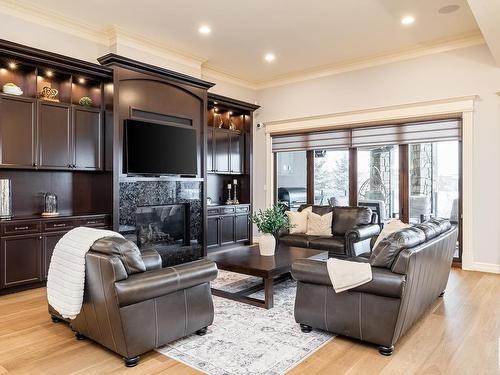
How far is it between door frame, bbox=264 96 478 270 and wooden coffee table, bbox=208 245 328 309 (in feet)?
8.28

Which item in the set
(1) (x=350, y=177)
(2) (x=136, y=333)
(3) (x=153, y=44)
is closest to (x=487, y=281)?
(1) (x=350, y=177)

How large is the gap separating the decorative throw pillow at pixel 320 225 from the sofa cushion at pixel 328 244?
247 millimetres

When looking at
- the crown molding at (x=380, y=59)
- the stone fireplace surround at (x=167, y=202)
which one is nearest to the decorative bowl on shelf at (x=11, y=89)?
the stone fireplace surround at (x=167, y=202)

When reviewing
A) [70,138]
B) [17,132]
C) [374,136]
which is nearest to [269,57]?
[374,136]

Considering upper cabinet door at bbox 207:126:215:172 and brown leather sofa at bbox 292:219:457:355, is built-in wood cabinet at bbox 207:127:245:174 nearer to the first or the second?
upper cabinet door at bbox 207:126:215:172

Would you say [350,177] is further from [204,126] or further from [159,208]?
[159,208]

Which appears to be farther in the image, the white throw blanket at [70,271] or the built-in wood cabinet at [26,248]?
the built-in wood cabinet at [26,248]

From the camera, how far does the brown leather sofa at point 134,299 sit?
8.38 feet

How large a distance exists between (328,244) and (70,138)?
12.8 ft

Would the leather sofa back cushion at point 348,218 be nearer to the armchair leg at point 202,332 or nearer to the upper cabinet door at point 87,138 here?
the armchair leg at point 202,332

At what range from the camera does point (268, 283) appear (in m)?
3.82

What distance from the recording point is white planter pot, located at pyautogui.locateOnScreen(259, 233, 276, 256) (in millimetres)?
4516

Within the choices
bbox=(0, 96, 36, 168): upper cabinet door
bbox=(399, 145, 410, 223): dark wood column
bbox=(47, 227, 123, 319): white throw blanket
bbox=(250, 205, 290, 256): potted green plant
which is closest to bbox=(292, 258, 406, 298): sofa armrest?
bbox=(250, 205, 290, 256): potted green plant

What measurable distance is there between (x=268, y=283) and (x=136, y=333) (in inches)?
61.8
